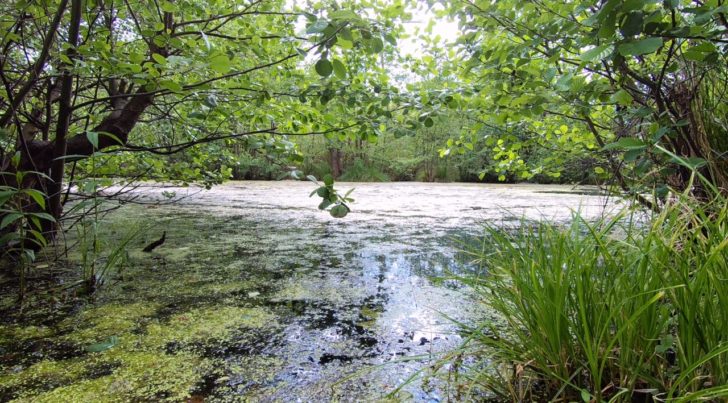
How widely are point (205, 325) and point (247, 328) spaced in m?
0.14

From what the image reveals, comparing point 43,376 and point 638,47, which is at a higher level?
point 638,47

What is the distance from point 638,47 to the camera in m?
0.66

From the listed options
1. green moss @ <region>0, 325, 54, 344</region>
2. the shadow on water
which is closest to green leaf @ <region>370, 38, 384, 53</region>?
the shadow on water

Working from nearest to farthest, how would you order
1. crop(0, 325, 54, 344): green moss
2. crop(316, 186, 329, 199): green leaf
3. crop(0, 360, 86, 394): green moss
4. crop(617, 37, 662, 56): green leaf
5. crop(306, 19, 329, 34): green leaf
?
crop(617, 37, 662, 56): green leaf, crop(306, 19, 329, 34): green leaf, crop(0, 360, 86, 394): green moss, crop(316, 186, 329, 199): green leaf, crop(0, 325, 54, 344): green moss

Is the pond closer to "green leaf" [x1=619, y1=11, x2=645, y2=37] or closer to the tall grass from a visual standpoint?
the tall grass

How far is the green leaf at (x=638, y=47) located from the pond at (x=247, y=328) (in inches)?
14.6

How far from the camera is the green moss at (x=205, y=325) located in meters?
1.12

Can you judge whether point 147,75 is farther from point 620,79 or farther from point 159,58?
point 620,79

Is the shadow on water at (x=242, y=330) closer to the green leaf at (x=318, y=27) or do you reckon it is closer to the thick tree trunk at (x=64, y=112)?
the thick tree trunk at (x=64, y=112)

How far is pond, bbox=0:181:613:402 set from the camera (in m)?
0.89

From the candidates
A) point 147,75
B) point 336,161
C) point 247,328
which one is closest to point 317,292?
point 247,328

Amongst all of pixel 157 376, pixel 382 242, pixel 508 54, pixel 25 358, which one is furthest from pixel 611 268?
pixel 382 242

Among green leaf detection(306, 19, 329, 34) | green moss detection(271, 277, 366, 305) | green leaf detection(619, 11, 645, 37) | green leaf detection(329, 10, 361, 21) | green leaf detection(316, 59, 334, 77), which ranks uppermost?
green leaf detection(329, 10, 361, 21)

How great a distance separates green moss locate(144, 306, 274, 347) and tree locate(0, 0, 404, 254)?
437mm
